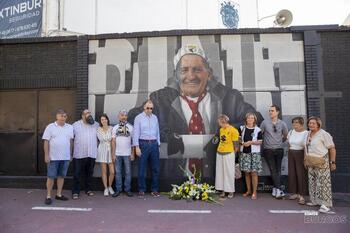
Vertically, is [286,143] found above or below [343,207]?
above

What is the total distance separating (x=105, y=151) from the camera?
303 inches

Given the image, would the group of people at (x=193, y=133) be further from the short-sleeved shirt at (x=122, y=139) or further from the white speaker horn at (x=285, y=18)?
the white speaker horn at (x=285, y=18)

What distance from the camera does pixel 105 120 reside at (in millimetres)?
7727

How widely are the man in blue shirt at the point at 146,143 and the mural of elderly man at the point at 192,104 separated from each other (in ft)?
1.96

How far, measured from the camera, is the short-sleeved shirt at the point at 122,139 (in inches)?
302

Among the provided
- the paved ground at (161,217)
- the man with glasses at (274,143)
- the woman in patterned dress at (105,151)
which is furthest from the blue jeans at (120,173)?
the man with glasses at (274,143)

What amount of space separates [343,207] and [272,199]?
1325mm

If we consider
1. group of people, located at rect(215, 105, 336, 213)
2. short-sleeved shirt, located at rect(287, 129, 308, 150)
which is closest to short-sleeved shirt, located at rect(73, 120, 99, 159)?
group of people, located at rect(215, 105, 336, 213)

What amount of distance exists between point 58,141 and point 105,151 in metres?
1.02

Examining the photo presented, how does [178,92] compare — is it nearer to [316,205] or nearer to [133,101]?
[133,101]

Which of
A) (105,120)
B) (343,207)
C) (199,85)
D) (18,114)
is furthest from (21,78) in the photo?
(343,207)

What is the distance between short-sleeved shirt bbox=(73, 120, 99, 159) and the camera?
7.56 metres

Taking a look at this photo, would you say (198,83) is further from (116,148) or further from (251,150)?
(116,148)

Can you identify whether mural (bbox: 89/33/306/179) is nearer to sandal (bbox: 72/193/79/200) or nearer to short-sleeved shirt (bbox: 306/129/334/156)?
short-sleeved shirt (bbox: 306/129/334/156)
